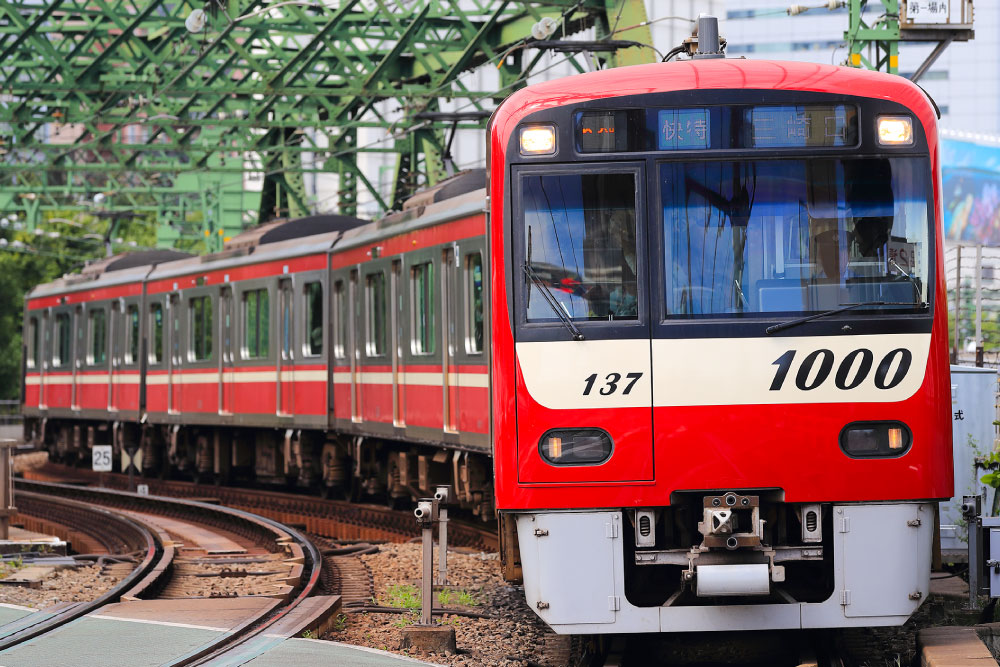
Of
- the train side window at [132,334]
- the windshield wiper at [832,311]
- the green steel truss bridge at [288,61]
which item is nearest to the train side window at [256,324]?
the green steel truss bridge at [288,61]

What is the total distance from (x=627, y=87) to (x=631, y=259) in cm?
85

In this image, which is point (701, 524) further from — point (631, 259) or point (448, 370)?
point (448, 370)

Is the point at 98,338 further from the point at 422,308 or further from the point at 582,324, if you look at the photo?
the point at 582,324

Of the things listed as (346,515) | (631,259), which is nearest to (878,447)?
(631,259)

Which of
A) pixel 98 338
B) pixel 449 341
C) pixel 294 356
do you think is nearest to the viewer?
pixel 449 341

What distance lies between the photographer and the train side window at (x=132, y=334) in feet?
82.0

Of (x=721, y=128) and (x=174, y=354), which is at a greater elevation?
(x=721, y=128)

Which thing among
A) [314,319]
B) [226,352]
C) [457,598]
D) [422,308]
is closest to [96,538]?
[314,319]

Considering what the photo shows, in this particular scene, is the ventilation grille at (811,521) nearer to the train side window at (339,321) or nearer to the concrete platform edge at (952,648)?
the concrete platform edge at (952,648)

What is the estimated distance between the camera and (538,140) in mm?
7879

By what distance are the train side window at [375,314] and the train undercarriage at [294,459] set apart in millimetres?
1039

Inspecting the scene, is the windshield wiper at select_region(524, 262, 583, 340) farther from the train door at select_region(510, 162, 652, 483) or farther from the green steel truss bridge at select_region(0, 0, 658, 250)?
the green steel truss bridge at select_region(0, 0, 658, 250)

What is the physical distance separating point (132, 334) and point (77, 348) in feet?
9.15

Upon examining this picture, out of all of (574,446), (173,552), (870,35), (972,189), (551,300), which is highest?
(972,189)
